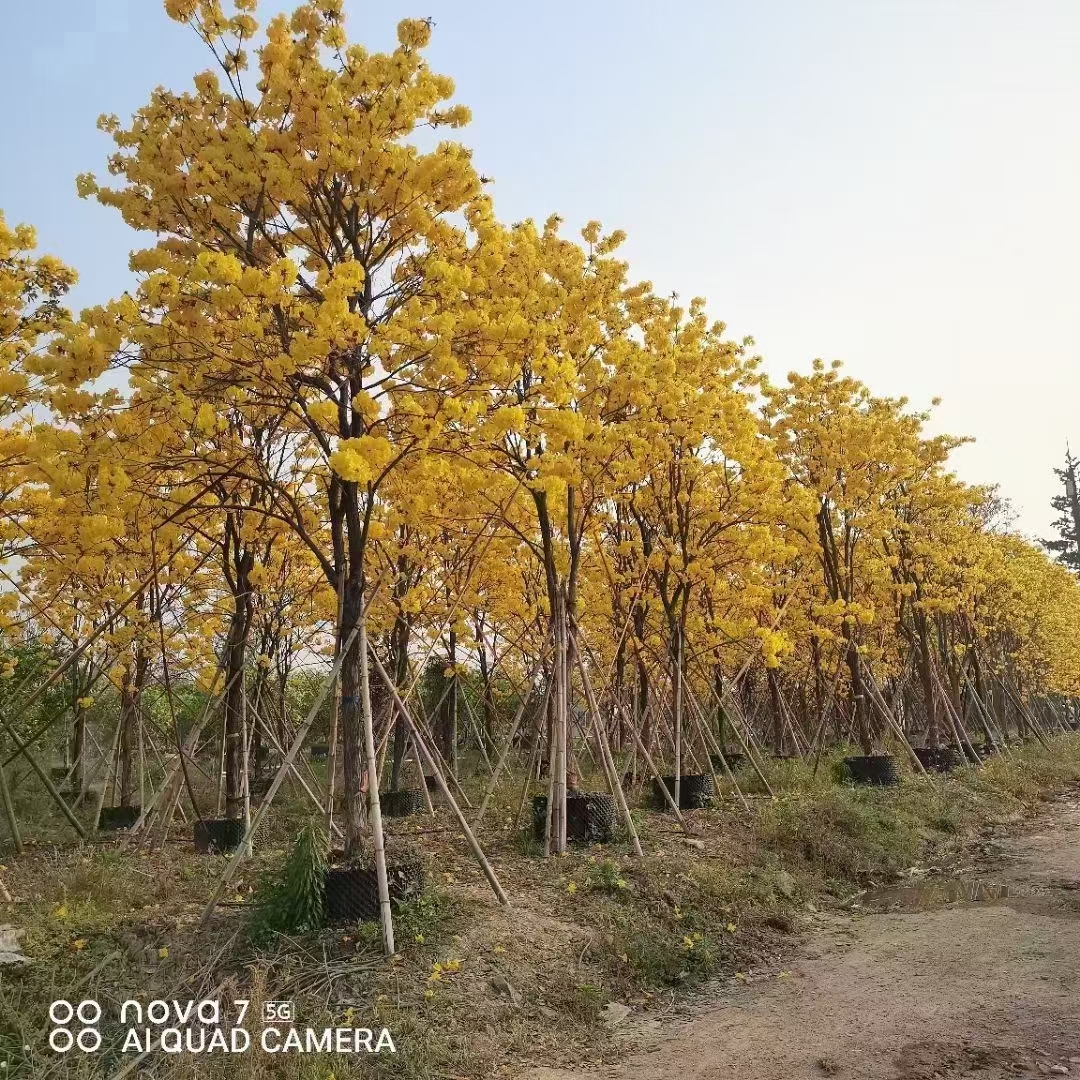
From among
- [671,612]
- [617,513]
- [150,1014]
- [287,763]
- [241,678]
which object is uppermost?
[617,513]

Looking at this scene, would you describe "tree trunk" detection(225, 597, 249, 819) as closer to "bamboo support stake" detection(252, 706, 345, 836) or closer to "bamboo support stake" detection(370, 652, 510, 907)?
"bamboo support stake" detection(252, 706, 345, 836)

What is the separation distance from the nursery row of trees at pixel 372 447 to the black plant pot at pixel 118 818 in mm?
586

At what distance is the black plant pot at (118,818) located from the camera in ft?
32.3

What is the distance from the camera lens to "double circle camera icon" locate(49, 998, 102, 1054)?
3787 millimetres

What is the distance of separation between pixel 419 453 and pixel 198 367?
148 centimetres

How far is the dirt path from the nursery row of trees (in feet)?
7.05

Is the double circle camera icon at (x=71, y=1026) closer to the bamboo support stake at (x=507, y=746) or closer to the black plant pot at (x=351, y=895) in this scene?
the black plant pot at (x=351, y=895)

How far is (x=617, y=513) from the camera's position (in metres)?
11.0

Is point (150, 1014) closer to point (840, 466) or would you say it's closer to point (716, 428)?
point (716, 428)

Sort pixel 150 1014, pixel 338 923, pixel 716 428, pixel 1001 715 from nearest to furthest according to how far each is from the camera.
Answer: pixel 150 1014 → pixel 338 923 → pixel 716 428 → pixel 1001 715

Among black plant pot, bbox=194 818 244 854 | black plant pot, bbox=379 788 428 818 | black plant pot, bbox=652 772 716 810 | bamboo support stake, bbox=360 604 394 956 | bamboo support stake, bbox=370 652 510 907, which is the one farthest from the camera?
black plant pot, bbox=379 788 428 818

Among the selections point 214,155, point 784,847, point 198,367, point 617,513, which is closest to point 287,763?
point 198,367

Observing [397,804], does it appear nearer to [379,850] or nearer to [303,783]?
[303,783]

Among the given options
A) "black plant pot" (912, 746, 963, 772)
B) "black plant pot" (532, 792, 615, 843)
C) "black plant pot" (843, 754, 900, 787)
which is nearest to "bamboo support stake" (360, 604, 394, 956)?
"black plant pot" (532, 792, 615, 843)
